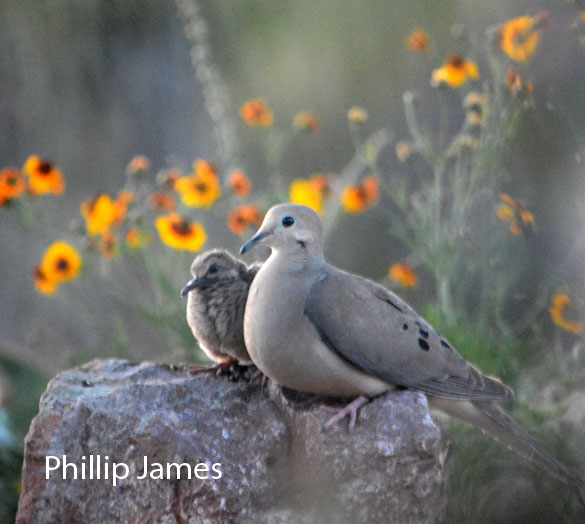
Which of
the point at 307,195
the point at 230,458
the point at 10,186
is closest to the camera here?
the point at 230,458

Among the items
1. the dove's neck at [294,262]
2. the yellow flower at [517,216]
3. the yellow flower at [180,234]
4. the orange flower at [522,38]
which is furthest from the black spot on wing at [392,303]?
the orange flower at [522,38]

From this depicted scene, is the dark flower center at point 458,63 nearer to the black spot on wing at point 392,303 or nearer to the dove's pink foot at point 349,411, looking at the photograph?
the black spot on wing at point 392,303

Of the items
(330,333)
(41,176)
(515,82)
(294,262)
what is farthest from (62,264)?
(515,82)

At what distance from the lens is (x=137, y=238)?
4789 mm

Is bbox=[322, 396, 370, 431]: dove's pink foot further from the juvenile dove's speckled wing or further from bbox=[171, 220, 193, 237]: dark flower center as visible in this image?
bbox=[171, 220, 193, 237]: dark flower center

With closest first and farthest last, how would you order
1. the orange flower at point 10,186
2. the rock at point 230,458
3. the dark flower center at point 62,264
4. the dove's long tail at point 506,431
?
the rock at point 230,458 → the dove's long tail at point 506,431 → the orange flower at point 10,186 → the dark flower center at point 62,264

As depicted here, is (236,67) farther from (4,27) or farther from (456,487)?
(456,487)

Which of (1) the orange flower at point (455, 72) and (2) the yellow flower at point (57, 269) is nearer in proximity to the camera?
(1) the orange flower at point (455, 72)

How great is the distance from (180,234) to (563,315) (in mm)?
1795

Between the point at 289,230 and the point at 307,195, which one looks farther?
the point at 307,195

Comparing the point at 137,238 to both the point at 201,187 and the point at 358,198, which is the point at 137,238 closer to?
the point at 201,187

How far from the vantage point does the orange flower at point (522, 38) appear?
4.12 m

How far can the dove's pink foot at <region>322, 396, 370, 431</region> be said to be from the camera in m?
2.90

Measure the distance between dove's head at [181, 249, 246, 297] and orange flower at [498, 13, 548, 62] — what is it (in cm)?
168
